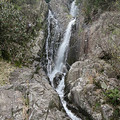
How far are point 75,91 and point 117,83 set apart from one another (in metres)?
2.79

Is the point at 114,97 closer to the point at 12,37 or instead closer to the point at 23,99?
the point at 23,99

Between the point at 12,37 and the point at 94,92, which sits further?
the point at 12,37

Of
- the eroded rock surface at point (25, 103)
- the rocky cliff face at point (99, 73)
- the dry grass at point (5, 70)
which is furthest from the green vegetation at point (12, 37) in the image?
the rocky cliff face at point (99, 73)

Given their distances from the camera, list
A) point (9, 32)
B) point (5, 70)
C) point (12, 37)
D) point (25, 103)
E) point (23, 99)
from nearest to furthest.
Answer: point (25, 103), point (23, 99), point (5, 70), point (9, 32), point (12, 37)

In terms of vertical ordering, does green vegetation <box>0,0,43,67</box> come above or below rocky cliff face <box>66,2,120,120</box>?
above

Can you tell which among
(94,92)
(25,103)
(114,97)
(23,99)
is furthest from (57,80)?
(114,97)

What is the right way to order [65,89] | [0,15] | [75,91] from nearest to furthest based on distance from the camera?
[75,91] → [0,15] → [65,89]

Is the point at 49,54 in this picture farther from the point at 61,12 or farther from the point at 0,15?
the point at 61,12

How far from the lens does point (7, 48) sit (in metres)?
10.7

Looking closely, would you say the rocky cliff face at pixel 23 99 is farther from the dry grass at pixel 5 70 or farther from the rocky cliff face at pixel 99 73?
the rocky cliff face at pixel 99 73

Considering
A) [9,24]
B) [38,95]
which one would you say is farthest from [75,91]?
[9,24]

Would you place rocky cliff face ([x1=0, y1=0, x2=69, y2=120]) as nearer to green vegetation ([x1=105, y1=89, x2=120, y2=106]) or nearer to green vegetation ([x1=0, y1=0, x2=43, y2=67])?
green vegetation ([x1=0, y1=0, x2=43, y2=67])

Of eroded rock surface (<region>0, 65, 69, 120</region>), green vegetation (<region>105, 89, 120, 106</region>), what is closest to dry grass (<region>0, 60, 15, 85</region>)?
eroded rock surface (<region>0, 65, 69, 120</region>)

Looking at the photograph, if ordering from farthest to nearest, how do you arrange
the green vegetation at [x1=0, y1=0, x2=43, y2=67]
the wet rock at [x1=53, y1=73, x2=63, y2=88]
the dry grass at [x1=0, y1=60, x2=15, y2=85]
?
the wet rock at [x1=53, y1=73, x2=63, y2=88], the green vegetation at [x1=0, y1=0, x2=43, y2=67], the dry grass at [x1=0, y1=60, x2=15, y2=85]
